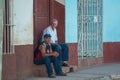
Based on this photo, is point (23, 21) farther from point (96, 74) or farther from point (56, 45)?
point (96, 74)

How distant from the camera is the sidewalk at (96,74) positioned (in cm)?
1107

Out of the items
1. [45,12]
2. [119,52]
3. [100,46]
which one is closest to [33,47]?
[45,12]

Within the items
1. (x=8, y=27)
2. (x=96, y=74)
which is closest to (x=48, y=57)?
(x=8, y=27)

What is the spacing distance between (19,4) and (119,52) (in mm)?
5540

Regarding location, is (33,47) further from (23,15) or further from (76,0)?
(76,0)

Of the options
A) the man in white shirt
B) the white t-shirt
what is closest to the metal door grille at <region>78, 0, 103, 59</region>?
the man in white shirt

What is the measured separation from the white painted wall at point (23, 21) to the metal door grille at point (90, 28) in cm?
297

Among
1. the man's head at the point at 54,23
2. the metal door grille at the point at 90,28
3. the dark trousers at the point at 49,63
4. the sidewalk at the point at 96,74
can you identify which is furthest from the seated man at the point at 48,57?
the metal door grille at the point at 90,28

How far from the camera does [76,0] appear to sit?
13.3 m

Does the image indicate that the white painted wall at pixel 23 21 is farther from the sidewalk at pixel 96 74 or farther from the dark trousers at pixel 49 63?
the sidewalk at pixel 96 74

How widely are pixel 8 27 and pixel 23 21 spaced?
2.49ft

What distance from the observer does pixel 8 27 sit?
995 cm

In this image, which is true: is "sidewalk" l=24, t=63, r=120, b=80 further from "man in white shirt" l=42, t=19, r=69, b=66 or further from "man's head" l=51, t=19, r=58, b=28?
"man's head" l=51, t=19, r=58, b=28

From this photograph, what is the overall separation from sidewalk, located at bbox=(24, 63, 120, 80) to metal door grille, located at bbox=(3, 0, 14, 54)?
→ 1.32 m
